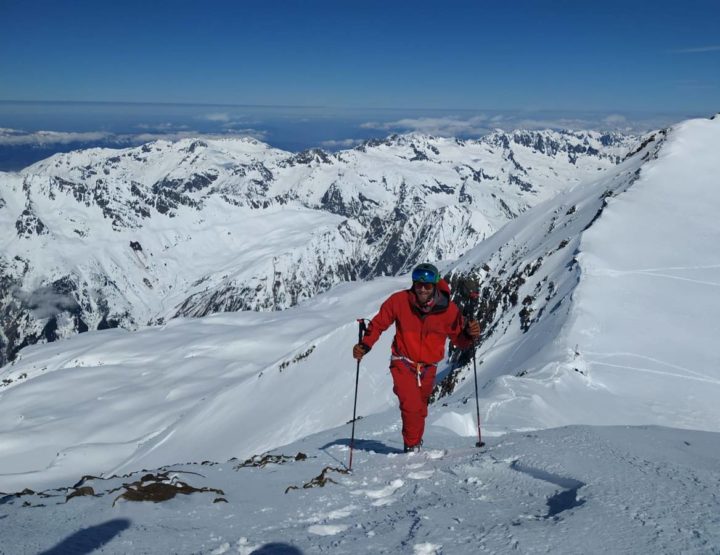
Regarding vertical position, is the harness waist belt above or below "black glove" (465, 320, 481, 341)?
below

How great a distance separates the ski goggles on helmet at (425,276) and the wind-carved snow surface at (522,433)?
2.73 m

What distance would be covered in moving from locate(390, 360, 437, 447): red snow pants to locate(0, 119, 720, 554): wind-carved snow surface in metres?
0.58

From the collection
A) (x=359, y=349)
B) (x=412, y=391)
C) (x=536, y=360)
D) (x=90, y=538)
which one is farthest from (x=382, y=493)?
(x=536, y=360)

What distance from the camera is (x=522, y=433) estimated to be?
9234 millimetres

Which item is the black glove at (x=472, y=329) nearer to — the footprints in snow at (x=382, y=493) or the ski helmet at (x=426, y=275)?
the ski helmet at (x=426, y=275)

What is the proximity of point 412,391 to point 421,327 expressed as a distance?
1083 mm

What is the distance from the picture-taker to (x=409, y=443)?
359 inches

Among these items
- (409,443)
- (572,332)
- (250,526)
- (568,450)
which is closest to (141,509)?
(250,526)

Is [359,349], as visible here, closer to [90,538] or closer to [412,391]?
[412,391]

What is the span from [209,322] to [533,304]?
104598mm

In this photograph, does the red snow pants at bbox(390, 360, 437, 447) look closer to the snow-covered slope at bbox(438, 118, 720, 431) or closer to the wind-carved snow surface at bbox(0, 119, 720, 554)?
the wind-carved snow surface at bbox(0, 119, 720, 554)

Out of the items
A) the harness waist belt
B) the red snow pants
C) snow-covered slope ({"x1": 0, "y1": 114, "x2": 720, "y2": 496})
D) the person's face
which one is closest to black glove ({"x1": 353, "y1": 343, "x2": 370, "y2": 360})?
the red snow pants

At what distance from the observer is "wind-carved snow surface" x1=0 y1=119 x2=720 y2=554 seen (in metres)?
5.16

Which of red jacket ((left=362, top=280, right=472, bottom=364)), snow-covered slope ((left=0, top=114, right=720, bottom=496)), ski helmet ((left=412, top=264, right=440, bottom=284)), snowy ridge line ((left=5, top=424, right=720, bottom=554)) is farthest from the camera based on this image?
snow-covered slope ((left=0, top=114, right=720, bottom=496))
